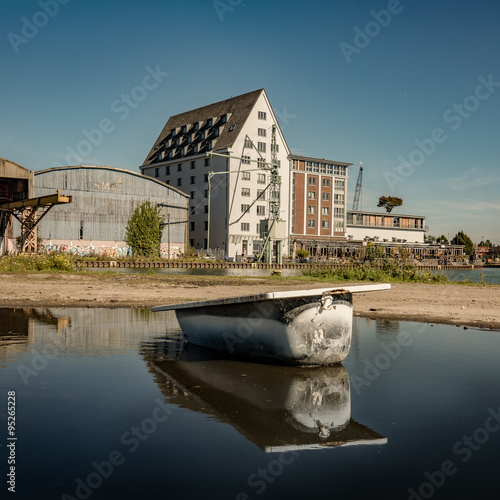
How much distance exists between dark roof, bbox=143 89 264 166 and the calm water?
221 ft

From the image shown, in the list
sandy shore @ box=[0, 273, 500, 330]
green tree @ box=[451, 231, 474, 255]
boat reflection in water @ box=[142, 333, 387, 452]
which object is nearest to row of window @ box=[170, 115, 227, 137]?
sandy shore @ box=[0, 273, 500, 330]

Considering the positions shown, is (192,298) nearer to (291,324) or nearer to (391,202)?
(291,324)

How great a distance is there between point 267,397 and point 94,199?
57216mm

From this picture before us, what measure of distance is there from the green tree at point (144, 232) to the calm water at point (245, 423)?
51.7 meters

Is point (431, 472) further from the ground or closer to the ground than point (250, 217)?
closer to the ground

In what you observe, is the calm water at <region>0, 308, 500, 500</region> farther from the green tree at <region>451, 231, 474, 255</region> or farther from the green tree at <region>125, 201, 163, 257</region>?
the green tree at <region>451, 231, 474, 255</region>

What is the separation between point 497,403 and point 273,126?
73050mm

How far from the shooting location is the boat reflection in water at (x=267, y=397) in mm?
5531

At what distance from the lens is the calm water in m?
4.34

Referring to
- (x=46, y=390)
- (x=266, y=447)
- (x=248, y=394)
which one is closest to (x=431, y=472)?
(x=266, y=447)

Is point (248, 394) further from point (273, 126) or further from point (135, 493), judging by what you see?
point (273, 126)

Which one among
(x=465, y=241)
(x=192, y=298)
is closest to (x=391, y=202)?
(x=465, y=241)

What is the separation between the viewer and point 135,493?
4.11 meters

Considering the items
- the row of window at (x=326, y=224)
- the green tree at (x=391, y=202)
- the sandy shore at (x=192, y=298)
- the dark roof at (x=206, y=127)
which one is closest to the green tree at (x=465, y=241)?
the green tree at (x=391, y=202)
